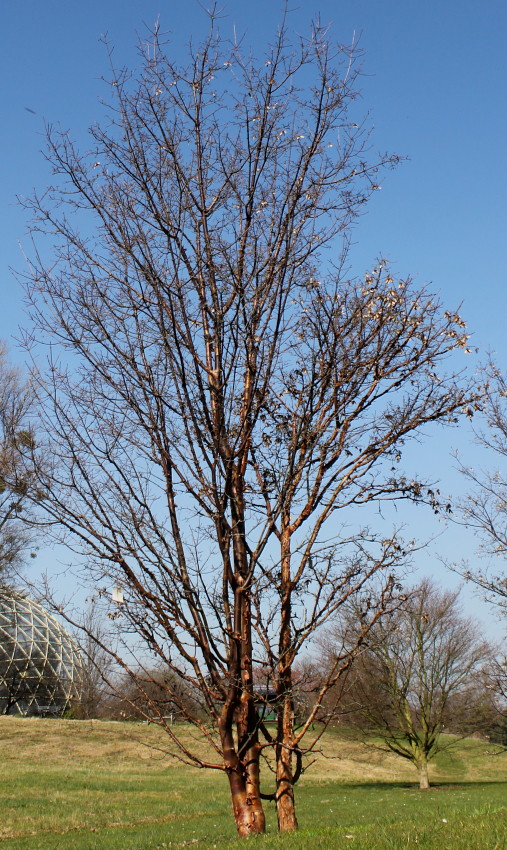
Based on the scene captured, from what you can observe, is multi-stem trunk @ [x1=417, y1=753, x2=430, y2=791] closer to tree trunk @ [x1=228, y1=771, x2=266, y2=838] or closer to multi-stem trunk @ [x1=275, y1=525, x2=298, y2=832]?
multi-stem trunk @ [x1=275, y1=525, x2=298, y2=832]

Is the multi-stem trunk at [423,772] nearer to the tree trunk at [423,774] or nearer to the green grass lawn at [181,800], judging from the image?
the tree trunk at [423,774]

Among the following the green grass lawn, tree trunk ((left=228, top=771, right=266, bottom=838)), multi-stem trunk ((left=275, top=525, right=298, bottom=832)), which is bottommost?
the green grass lawn

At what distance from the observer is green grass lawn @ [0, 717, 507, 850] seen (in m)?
5.01

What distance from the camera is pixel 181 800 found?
67.0ft

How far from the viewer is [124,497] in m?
4.94

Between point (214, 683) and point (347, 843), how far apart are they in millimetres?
1235

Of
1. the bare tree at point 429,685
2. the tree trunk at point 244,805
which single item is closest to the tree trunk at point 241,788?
the tree trunk at point 244,805

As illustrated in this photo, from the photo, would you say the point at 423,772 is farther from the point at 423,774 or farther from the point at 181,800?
the point at 181,800

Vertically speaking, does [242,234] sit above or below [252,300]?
above

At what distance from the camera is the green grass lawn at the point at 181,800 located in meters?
5.01

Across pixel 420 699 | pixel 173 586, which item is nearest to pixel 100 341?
pixel 173 586

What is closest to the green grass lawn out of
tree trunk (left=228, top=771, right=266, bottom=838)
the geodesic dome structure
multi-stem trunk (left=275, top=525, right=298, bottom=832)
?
tree trunk (left=228, top=771, right=266, bottom=838)

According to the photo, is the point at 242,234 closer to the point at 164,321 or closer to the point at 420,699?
the point at 164,321

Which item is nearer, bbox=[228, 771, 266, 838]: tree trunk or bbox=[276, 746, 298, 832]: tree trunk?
bbox=[228, 771, 266, 838]: tree trunk
